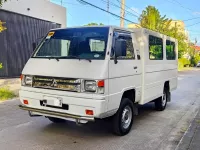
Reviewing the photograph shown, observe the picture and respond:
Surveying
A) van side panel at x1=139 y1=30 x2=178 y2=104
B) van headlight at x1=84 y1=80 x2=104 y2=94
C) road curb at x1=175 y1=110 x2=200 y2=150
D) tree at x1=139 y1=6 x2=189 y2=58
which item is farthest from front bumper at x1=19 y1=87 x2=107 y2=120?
tree at x1=139 y1=6 x2=189 y2=58

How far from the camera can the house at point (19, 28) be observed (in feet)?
45.9

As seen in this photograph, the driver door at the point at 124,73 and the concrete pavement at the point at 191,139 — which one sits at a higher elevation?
the driver door at the point at 124,73

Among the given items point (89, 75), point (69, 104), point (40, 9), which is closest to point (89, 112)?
point (69, 104)

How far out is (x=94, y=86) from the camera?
174 inches

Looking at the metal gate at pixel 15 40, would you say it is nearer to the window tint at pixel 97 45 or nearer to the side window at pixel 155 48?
the side window at pixel 155 48

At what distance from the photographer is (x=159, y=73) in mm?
7082

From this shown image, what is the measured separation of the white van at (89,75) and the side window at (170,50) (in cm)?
191

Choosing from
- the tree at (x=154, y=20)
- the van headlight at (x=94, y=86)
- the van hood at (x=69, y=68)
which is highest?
the tree at (x=154, y=20)

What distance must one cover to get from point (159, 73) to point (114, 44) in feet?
8.49

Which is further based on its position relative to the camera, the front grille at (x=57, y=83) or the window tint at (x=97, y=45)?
the window tint at (x=97, y=45)

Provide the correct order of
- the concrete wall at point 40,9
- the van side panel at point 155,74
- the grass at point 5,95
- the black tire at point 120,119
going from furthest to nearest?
the concrete wall at point 40,9 → the grass at point 5,95 → the van side panel at point 155,74 → the black tire at point 120,119

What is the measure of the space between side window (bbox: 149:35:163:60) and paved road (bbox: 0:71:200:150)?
167 cm

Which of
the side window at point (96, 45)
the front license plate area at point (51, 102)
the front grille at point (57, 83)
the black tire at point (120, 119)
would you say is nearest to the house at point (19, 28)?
the front grille at point (57, 83)

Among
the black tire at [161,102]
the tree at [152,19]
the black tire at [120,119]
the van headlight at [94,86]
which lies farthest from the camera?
the tree at [152,19]
